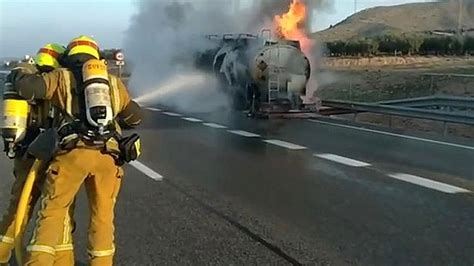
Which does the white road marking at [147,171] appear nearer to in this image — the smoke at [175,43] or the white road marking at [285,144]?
the white road marking at [285,144]

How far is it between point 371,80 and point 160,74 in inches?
506

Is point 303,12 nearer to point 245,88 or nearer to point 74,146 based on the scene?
point 245,88

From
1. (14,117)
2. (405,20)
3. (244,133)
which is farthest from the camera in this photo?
(405,20)

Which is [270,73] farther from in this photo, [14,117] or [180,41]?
[14,117]

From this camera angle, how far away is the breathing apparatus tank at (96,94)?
13.5 ft

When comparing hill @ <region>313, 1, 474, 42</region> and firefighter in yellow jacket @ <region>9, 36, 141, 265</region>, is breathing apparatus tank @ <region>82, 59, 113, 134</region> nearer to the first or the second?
firefighter in yellow jacket @ <region>9, 36, 141, 265</region>

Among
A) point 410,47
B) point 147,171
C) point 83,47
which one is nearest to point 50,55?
point 83,47

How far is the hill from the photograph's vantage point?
147000 millimetres

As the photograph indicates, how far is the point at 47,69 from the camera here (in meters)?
4.54

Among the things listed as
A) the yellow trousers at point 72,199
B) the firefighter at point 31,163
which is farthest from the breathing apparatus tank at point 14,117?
the yellow trousers at point 72,199

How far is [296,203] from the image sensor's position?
7.34m

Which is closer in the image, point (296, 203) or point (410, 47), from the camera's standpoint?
point (296, 203)

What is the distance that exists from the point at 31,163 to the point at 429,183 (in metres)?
5.23

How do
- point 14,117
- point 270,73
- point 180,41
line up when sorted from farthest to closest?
point 180,41 < point 270,73 < point 14,117
